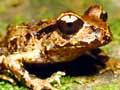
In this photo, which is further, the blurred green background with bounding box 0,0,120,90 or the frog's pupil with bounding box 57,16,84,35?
the blurred green background with bounding box 0,0,120,90

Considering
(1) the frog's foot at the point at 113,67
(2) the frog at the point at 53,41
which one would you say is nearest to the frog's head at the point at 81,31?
(2) the frog at the point at 53,41

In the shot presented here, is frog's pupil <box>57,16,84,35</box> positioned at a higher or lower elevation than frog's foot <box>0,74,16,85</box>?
higher

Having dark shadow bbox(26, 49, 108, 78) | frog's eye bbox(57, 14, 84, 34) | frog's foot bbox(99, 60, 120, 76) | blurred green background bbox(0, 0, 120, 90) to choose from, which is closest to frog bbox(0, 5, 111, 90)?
frog's eye bbox(57, 14, 84, 34)

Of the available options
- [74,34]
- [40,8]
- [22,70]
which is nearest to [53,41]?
[74,34]

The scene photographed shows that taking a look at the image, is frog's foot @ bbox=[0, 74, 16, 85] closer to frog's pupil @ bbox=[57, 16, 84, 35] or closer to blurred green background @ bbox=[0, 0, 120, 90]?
frog's pupil @ bbox=[57, 16, 84, 35]

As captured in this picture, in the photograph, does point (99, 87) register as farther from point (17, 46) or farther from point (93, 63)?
point (17, 46)

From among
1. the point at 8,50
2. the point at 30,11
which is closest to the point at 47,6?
the point at 30,11
